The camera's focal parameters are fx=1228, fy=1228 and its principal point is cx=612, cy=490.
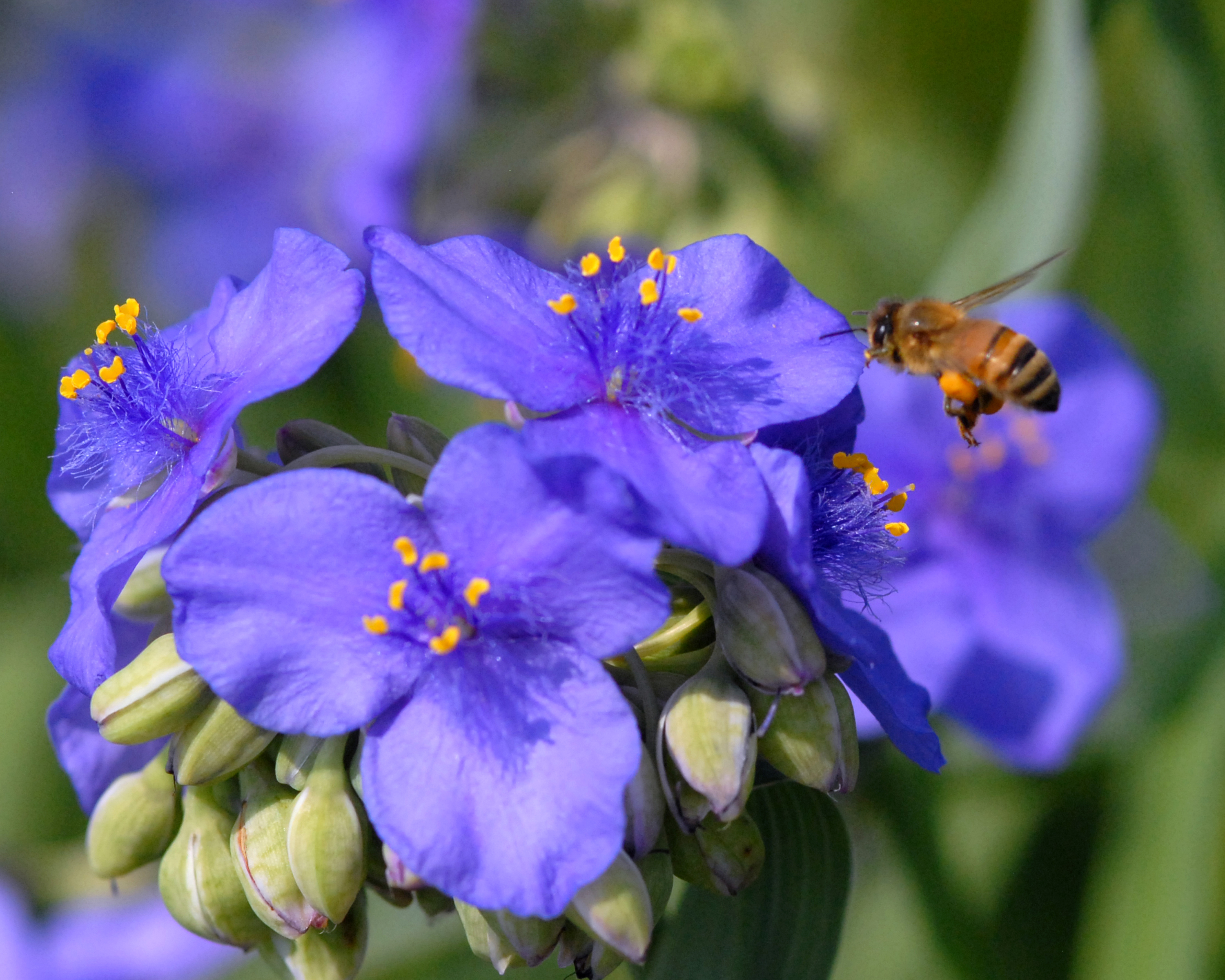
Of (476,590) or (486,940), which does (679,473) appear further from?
(486,940)

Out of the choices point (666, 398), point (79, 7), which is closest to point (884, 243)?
point (666, 398)

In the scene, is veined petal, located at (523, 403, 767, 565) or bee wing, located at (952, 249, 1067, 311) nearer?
veined petal, located at (523, 403, 767, 565)

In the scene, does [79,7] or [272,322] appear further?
[79,7]

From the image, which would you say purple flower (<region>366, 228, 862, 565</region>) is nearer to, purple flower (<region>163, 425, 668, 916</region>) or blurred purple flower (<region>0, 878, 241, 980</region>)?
purple flower (<region>163, 425, 668, 916</region>)

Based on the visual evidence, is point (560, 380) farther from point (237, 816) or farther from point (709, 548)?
point (237, 816)

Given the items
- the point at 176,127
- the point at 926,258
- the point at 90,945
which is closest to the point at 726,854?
the point at 90,945

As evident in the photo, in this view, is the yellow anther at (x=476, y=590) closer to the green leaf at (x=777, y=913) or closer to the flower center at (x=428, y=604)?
the flower center at (x=428, y=604)

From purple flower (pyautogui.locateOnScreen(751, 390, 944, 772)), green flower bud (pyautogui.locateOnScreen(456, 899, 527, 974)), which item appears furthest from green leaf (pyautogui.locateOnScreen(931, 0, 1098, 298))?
green flower bud (pyautogui.locateOnScreen(456, 899, 527, 974))
